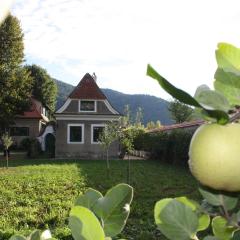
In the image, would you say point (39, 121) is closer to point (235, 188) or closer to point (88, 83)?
point (88, 83)

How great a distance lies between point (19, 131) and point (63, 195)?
3192 cm

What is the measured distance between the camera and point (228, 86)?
Answer: 0.61 meters

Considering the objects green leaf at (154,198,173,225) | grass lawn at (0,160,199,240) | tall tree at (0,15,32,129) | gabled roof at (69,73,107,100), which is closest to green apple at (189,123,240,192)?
green leaf at (154,198,173,225)

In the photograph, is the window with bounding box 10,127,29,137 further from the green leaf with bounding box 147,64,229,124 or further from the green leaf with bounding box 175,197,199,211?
the green leaf with bounding box 147,64,229,124

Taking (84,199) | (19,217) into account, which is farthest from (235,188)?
(19,217)

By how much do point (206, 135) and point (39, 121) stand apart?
153ft

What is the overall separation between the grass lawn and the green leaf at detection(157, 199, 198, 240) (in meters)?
8.15

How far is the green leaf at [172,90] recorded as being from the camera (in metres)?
0.50

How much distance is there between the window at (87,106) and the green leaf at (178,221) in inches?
1306

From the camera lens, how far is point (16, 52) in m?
41.0

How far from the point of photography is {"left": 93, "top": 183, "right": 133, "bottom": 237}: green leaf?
0.70 metres

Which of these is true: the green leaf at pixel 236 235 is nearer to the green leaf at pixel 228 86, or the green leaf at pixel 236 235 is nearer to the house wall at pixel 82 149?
the green leaf at pixel 228 86

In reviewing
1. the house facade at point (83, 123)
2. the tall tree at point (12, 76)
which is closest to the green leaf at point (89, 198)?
the house facade at point (83, 123)

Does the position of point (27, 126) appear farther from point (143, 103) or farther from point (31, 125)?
point (143, 103)
